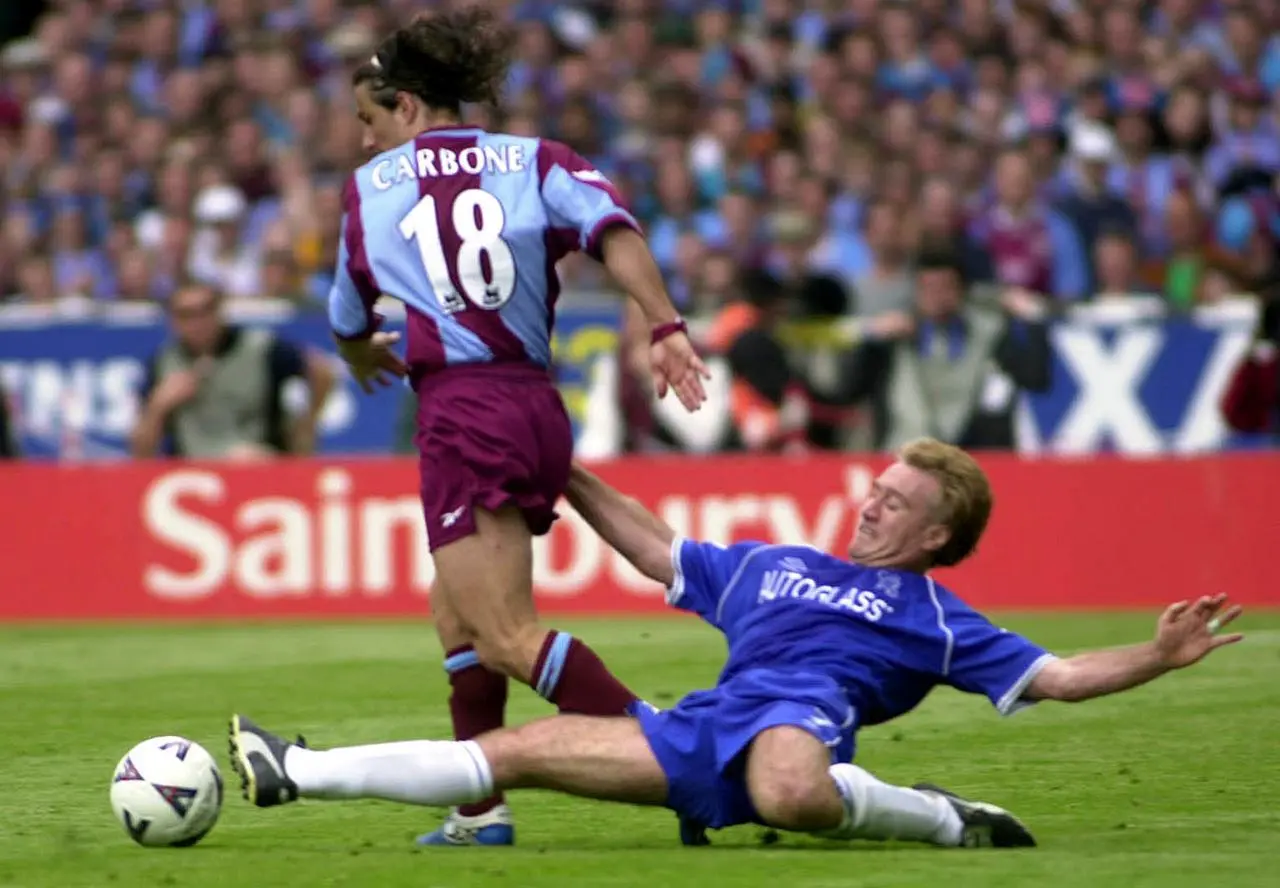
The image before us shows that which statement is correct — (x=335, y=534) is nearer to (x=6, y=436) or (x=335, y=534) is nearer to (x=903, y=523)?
(x=6, y=436)

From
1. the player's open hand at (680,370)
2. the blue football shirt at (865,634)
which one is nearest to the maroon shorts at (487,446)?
the player's open hand at (680,370)

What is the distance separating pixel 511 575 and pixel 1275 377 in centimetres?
990

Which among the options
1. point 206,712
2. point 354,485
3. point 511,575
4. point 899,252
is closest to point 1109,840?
point 511,575

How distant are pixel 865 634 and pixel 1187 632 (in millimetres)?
874

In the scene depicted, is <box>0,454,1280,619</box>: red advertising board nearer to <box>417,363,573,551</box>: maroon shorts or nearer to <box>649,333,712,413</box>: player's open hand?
<box>417,363,573,551</box>: maroon shorts

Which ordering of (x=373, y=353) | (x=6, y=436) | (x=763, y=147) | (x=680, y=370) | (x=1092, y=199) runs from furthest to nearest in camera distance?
1. (x=763, y=147)
2. (x=1092, y=199)
3. (x=6, y=436)
4. (x=373, y=353)
5. (x=680, y=370)

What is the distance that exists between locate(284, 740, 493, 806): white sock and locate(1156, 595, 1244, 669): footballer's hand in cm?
181

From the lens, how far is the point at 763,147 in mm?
18922

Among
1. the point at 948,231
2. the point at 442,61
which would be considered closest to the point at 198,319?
the point at 948,231

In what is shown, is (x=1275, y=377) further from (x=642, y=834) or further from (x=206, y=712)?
(x=642, y=834)

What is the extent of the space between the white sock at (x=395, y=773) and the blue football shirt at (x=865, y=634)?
78cm

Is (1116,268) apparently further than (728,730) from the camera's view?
Yes

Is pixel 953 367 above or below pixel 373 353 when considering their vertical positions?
above

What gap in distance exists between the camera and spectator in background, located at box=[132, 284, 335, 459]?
15273 millimetres
